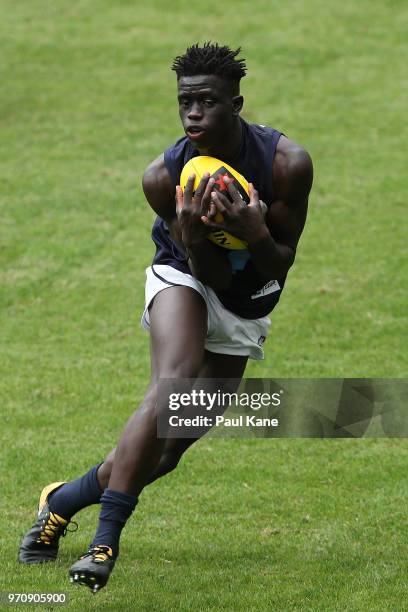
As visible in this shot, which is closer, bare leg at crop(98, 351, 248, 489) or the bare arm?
the bare arm

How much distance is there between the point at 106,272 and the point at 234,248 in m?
6.80

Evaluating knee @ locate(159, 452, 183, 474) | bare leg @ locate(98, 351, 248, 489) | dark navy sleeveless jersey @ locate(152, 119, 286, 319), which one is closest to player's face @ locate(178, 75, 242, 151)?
dark navy sleeveless jersey @ locate(152, 119, 286, 319)

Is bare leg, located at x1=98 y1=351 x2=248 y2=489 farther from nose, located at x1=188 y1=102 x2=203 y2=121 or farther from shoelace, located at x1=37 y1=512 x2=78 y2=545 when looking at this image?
nose, located at x1=188 y1=102 x2=203 y2=121

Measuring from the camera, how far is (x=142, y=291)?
39.1 feet

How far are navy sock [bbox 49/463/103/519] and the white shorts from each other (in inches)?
34.7

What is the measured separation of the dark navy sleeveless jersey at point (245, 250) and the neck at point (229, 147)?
33 millimetres

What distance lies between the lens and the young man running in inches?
212

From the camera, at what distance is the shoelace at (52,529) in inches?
248

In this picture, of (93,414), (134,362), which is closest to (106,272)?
(134,362)

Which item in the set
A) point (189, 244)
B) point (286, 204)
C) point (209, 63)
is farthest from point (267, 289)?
point (209, 63)

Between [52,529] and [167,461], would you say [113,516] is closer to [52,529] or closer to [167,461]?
[167,461]

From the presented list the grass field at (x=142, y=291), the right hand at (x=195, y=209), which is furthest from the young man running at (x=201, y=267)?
the grass field at (x=142, y=291)

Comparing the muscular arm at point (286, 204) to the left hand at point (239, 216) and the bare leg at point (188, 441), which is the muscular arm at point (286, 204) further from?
the bare leg at point (188, 441)

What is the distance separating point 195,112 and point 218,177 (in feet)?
1.17
